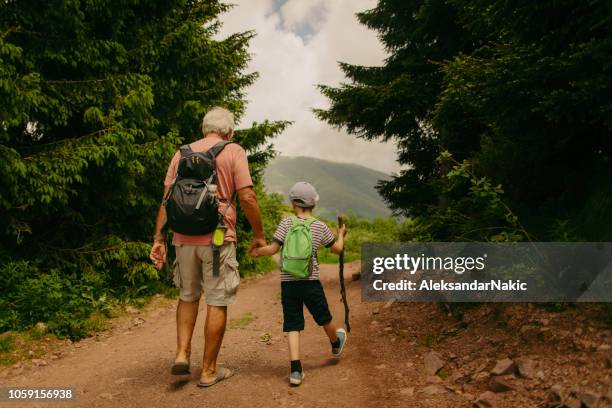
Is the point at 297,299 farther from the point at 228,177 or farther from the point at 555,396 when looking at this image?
the point at 555,396

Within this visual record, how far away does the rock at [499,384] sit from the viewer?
380 cm

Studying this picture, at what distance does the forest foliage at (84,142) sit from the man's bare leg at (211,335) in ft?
11.0

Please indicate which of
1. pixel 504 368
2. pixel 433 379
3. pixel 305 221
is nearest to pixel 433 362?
pixel 433 379

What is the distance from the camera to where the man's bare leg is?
14.1 feet

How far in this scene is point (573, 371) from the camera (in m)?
3.65

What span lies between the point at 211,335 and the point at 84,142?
4.36 m

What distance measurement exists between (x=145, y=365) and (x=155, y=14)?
263 inches

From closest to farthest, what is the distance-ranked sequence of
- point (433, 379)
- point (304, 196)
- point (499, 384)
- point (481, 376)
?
point (499, 384) → point (481, 376) → point (433, 379) → point (304, 196)

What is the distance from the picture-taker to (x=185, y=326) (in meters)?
4.48

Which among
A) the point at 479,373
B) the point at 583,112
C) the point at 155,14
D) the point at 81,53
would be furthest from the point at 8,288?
the point at 583,112

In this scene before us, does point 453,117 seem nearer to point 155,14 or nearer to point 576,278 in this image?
point 576,278

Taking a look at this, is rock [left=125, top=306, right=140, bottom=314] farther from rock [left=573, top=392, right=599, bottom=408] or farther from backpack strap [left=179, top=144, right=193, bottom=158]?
rock [left=573, top=392, right=599, bottom=408]

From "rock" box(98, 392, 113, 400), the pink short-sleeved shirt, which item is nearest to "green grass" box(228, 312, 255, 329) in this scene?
"rock" box(98, 392, 113, 400)

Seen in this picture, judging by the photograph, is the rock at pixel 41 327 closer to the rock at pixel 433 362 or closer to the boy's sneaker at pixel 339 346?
the boy's sneaker at pixel 339 346
